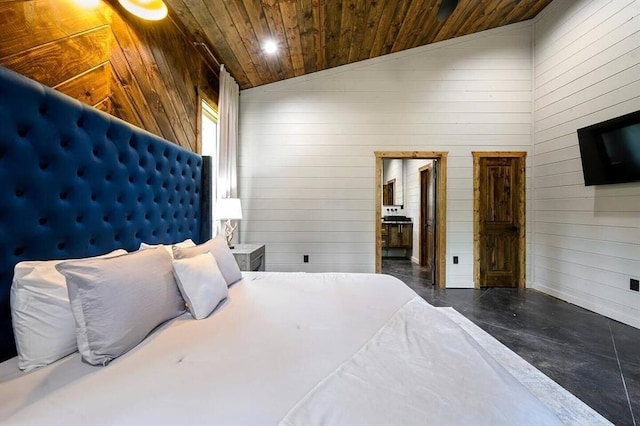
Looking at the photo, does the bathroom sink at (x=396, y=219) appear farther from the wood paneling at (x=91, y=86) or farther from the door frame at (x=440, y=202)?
the wood paneling at (x=91, y=86)

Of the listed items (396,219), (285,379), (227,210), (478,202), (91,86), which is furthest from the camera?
(396,219)

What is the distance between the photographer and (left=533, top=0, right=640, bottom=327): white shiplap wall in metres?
3.08

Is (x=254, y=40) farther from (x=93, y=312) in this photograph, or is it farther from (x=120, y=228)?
(x=93, y=312)

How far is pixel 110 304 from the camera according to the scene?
3.59 ft

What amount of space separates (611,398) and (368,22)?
13.5ft

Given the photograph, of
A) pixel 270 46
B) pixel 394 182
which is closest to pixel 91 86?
pixel 270 46

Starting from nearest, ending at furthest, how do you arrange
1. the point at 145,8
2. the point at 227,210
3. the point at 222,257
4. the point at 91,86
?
the point at 91,86 < the point at 145,8 < the point at 222,257 < the point at 227,210

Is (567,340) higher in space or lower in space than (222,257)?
lower

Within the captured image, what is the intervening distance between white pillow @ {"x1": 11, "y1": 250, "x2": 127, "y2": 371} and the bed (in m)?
0.05

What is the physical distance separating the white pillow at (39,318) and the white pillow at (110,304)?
0.10 m

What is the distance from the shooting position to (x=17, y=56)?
4.22ft

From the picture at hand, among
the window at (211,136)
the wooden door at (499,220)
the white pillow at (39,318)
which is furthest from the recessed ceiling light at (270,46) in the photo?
the wooden door at (499,220)

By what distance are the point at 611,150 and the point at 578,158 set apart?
1.67ft

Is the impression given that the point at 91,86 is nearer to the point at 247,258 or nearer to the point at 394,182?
the point at 247,258
